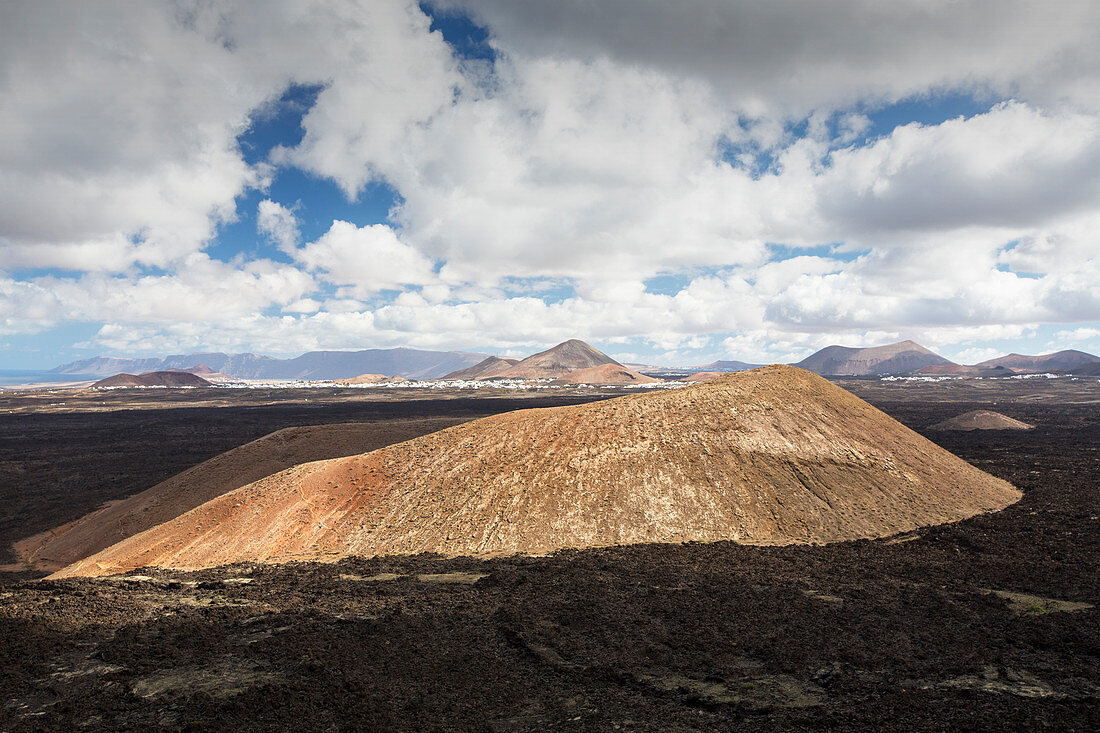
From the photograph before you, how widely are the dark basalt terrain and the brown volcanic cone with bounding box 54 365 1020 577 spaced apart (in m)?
2.11

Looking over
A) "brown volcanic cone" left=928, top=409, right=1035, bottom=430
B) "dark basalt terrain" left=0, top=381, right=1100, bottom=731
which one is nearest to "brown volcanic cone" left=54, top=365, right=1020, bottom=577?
"dark basalt terrain" left=0, top=381, right=1100, bottom=731

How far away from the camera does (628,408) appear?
103 ft

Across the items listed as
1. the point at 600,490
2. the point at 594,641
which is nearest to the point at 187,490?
the point at 600,490

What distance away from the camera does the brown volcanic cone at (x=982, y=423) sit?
245 ft

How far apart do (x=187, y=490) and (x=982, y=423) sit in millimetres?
94678

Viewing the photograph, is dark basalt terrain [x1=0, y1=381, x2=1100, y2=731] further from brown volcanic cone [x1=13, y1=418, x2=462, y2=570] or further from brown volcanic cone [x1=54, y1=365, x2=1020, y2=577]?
brown volcanic cone [x1=13, y1=418, x2=462, y2=570]

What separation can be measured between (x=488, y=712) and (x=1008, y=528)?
26553 mm

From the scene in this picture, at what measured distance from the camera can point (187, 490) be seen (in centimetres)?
3553

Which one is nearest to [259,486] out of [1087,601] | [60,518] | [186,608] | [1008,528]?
[186,608]

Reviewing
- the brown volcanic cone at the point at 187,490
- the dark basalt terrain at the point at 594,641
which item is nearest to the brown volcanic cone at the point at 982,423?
the dark basalt terrain at the point at 594,641

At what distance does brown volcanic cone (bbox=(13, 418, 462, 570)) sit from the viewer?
31.6 m

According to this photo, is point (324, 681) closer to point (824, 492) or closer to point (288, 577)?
point (288, 577)

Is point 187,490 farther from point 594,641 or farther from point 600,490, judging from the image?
point 594,641

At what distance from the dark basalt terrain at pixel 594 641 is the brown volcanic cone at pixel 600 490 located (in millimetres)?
2110
